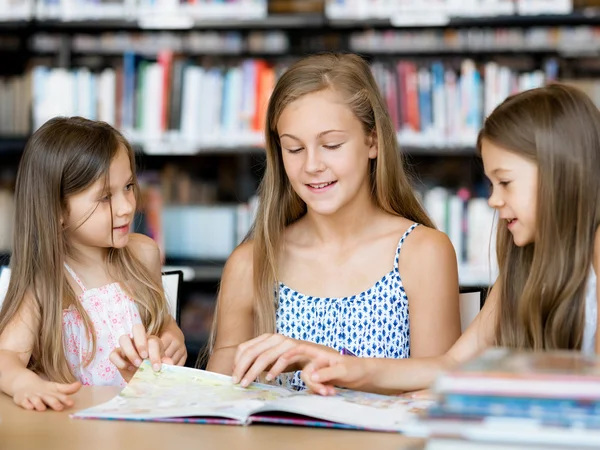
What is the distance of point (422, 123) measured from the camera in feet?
10.4

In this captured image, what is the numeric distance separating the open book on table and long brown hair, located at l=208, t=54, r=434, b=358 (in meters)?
0.43

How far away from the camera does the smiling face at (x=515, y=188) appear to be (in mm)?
1294

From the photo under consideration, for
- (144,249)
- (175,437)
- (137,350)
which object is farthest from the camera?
(144,249)

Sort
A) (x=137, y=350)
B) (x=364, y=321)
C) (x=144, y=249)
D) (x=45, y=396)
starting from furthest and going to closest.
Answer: (x=144, y=249)
(x=364, y=321)
(x=137, y=350)
(x=45, y=396)

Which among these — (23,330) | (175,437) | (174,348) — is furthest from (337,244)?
(175,437)

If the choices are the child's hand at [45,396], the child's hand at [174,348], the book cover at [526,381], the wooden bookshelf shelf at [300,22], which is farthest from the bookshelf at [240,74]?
the book cover at [526,381]

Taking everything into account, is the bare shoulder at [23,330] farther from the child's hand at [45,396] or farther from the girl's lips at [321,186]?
the girl's lips at [321,186]

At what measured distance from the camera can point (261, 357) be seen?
125 centimetres

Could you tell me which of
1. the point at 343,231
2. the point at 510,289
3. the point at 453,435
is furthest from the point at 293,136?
the point at 453,435

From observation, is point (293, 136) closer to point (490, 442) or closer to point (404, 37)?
point (490, 442)

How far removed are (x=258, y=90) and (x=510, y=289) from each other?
203 cm

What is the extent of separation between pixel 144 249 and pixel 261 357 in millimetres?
711

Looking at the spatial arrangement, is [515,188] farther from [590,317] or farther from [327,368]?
[327,368]

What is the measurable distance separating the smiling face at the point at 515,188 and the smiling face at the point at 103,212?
73 centimetres
